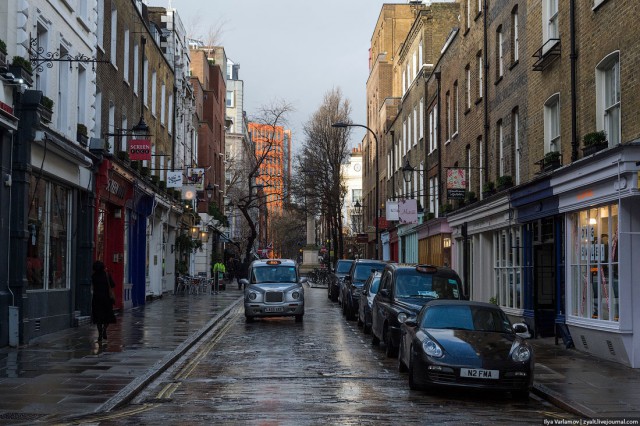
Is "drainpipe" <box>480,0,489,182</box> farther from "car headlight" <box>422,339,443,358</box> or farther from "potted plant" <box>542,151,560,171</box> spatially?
"car headlight" <box>422,339,443,358</box>

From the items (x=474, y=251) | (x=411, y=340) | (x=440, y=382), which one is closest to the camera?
(x=440, y=382)

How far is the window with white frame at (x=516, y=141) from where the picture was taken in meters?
24.5

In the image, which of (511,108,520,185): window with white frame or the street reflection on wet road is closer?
the street reflection on wet road

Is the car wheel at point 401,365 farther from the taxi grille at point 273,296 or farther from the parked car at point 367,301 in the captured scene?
the taxi grille at point 273,296

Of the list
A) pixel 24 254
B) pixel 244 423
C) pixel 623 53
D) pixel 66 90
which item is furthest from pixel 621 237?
pixel 66 90

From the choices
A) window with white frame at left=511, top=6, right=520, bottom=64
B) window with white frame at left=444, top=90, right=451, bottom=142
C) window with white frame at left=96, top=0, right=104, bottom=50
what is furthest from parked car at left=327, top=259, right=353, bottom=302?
window with white frame at left=96, top=0, right=104, bottom=50

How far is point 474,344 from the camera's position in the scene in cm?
1245

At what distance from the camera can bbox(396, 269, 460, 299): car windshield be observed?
1844 centimetres

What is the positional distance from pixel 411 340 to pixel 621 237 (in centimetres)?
510

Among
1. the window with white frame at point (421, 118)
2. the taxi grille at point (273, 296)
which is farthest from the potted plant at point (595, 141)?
the window with white frame at point (421, 118)

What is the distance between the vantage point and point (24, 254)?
18281 mm

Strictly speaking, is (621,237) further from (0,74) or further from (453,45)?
(453,45)

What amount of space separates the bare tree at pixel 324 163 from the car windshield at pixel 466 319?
4733cm

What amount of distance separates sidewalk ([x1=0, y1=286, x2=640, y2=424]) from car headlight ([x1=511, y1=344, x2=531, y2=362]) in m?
0.66
